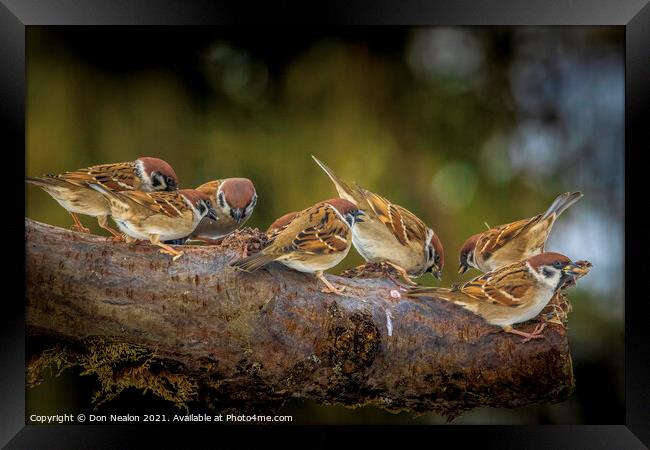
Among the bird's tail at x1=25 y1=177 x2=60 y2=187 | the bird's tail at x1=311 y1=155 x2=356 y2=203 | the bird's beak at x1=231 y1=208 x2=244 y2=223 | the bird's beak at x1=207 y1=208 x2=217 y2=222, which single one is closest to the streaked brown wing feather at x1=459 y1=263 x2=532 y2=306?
the bird's tail at x1=311 y1=155 x2=356 y2=203

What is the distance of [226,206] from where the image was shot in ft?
15.3

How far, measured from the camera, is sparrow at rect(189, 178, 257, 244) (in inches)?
180

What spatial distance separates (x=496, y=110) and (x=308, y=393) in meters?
2.58

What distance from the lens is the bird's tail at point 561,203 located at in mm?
4878

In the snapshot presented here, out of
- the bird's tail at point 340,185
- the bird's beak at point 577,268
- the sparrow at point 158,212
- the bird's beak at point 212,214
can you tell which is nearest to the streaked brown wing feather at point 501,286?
the bird's beak at point 577,268

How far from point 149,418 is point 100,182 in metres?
1.85

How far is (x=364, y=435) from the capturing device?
4.88m

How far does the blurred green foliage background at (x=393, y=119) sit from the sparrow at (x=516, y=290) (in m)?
0.15

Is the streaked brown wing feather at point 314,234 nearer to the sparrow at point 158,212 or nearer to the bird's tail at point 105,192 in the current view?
the sparrow at point 158,212

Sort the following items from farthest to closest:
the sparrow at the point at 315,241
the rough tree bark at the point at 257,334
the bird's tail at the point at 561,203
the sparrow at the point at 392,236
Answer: the bird's tail at the point at 561,203 → the sparrow at the point at 392,236 → the sparrow at the point at 315,241 → the rough tree bark at the point at 257,334

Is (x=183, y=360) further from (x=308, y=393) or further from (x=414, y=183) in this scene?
(x=414, y=183)

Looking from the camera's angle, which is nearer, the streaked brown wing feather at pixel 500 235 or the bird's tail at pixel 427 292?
the bird's tail at pixel 427 292
